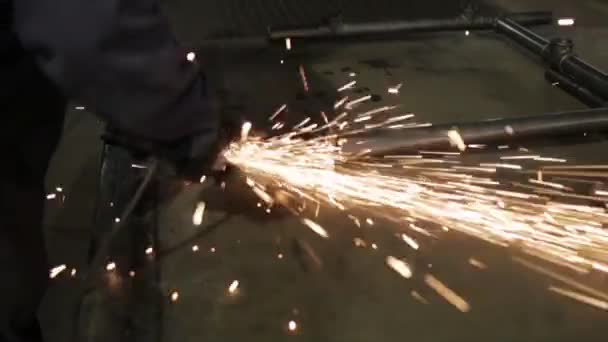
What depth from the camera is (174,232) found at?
188 centimetres

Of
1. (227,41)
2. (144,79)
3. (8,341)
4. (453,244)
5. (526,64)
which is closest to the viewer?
(144,79)

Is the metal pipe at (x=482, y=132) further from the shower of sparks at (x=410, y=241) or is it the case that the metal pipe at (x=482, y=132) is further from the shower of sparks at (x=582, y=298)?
the shower of sparks at (x=582, y=298)

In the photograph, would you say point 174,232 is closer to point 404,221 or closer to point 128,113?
point 404,221

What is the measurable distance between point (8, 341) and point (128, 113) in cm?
48

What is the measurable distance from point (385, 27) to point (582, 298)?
2.18m

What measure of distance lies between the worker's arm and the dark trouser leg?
0.57 ft

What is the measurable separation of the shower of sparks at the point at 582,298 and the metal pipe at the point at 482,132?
2.15 feet

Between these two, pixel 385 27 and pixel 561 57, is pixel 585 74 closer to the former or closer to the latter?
pixel 561 57

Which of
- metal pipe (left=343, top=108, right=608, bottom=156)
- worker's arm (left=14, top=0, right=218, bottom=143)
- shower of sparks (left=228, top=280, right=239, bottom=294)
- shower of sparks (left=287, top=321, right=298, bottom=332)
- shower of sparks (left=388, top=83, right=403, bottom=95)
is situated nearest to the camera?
worker's arm (left=14, top=0, right=218, bottom=143)

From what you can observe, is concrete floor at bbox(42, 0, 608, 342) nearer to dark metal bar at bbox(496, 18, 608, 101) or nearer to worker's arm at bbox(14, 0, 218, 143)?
dark metal bar at bbox(496, 18, 608, 101)

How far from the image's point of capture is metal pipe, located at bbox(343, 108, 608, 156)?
6.89 ft

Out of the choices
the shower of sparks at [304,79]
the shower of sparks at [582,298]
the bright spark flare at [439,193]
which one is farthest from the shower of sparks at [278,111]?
the shower of sparks at [582,298]

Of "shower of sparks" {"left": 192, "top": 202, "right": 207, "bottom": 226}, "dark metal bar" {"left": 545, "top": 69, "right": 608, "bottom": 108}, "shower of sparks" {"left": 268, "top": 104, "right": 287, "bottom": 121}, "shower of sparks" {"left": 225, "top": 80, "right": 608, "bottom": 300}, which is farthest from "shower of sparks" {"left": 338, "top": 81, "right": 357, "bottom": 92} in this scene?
"shower of sparks" {"left": 192, "top": 202, "right": 207, "bottom": 226}

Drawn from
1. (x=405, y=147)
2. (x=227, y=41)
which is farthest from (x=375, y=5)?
(x=405, y=147)
